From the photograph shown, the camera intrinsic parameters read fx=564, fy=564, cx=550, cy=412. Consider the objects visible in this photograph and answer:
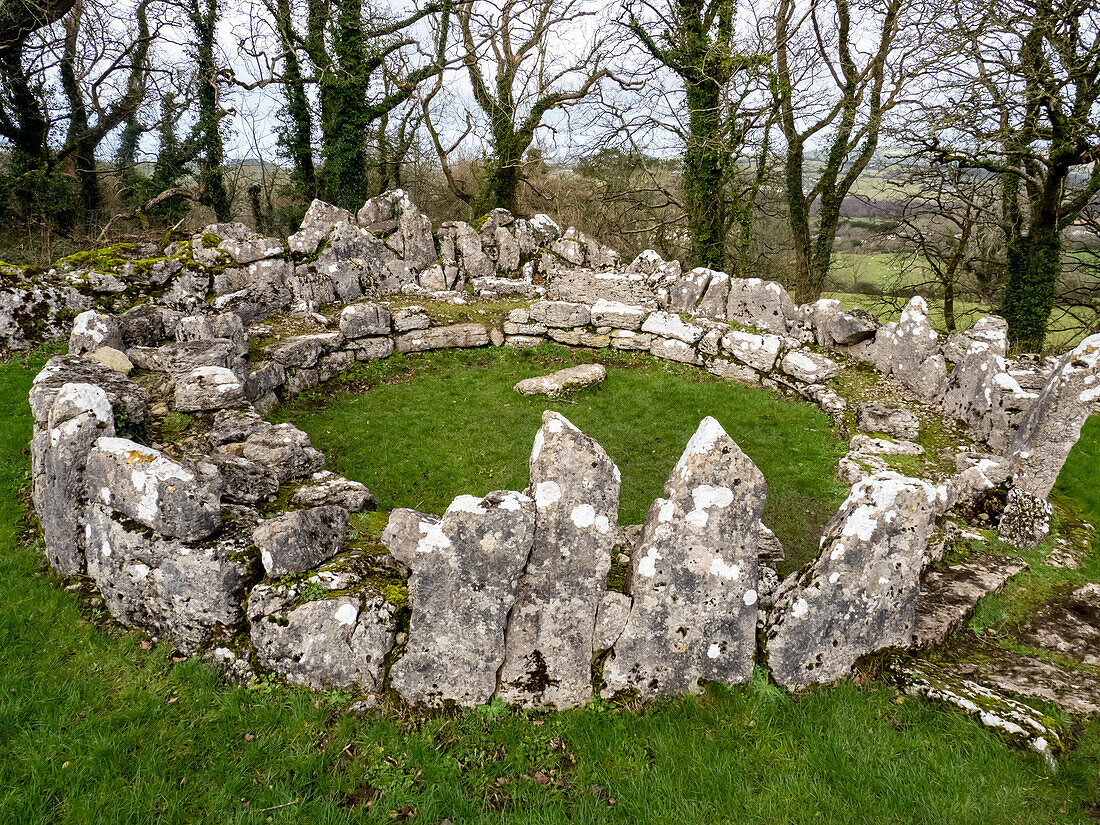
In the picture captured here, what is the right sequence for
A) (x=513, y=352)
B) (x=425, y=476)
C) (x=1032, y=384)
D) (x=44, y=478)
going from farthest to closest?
1. (x=513, y=352)
2. (x=1032, y=384)
3. (x=425, y=476)
4. (x=44, y=478)

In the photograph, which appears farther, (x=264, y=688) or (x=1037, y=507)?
(x=1037, y=507)

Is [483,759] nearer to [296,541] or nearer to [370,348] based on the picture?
[296,541]

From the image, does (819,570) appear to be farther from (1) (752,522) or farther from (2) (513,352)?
(2) (513,352)

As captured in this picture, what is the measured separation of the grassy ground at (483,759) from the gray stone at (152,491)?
1183mm

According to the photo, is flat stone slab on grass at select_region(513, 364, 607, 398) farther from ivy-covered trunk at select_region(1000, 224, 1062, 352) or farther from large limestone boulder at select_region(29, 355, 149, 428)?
ivy-covered trunk at select_region(1000, 224, 1062, 352)

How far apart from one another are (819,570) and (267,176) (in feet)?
103

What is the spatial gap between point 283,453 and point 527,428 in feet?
15.5

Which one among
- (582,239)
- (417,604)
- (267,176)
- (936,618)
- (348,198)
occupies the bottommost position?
(936,618)

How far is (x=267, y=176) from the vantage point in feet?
92.2

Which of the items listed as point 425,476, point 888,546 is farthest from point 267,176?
point 888,546

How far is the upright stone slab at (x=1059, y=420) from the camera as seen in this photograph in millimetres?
7746

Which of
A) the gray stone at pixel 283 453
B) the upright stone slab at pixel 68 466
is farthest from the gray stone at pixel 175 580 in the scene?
the gray stone at pixel 283 453

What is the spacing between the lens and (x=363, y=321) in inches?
569

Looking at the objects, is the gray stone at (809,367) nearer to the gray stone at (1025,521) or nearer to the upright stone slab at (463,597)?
the gray stone at (1025,521)
